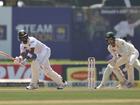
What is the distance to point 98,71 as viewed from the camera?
70.8 ft

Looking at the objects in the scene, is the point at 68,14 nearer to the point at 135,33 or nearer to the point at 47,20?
the point at 47,20

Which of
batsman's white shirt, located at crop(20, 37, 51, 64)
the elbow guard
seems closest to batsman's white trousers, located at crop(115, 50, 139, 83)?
batsman's white shirt, located at crop(20, 37, 51, 64)

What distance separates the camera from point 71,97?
16359 mm

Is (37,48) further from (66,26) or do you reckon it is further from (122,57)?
(66,26)

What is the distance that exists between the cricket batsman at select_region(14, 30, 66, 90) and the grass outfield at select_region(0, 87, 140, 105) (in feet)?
1.35

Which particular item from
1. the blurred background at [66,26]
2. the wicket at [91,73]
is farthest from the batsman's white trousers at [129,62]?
the blurred background at [66,26]

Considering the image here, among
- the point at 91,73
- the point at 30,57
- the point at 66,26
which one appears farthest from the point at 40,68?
the point at 66,26

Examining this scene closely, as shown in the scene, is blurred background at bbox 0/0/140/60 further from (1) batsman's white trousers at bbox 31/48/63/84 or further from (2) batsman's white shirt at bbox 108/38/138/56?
(1) batsman's white trousers at bbox 31/48/63/84

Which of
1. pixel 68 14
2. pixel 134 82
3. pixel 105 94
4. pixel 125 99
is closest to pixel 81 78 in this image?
pixel 134 82

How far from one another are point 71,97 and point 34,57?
254cm

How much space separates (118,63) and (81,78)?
2176mm

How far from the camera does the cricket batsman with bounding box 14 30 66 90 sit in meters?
18.4

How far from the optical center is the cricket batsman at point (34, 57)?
18438 millimetres

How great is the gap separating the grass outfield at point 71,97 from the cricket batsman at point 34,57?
1.35 ft
